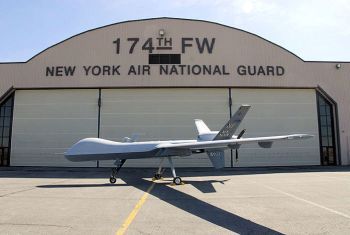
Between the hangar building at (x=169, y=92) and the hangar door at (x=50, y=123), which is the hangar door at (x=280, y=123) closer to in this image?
the hangar building at (x=169, y=92)

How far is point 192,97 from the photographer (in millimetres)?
29156

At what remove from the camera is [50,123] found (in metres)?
29.0

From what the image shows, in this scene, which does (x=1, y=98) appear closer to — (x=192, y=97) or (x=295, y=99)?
(x=192, y=97)

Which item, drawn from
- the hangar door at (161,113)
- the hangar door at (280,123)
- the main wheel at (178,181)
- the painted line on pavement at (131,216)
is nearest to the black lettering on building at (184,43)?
the hangar door at (161,113)

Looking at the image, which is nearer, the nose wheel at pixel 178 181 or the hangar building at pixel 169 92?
the nose wheel at pixel 178 181

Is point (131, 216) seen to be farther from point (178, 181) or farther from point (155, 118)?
point (155, 118)

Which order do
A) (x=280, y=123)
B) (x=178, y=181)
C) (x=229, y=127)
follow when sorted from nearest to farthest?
1. (x=178, y=181)
2. (x=229, y=127)
3. (x=280, y=123)

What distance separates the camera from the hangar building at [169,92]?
93.7 feet

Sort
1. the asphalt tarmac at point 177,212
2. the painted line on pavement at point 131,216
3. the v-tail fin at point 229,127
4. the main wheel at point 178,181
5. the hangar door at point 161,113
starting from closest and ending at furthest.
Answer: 1. the painted line on pavement at point 131,216
2. the asphalt tarmac at point 177,212
3. the main wheel at point 178,181
4. the v-tail fin at point 229,127
5. the hangar door at point 161,113

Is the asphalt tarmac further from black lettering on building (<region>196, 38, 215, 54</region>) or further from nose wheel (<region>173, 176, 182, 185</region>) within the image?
black lettering on building (<region>196, 38, 215, 54</region>)

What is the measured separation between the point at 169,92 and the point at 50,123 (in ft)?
41.4

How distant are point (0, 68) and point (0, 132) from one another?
679 cm

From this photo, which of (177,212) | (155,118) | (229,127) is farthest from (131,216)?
(155,118)

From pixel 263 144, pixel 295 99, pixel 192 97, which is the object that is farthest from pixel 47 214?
pixel 295 99
